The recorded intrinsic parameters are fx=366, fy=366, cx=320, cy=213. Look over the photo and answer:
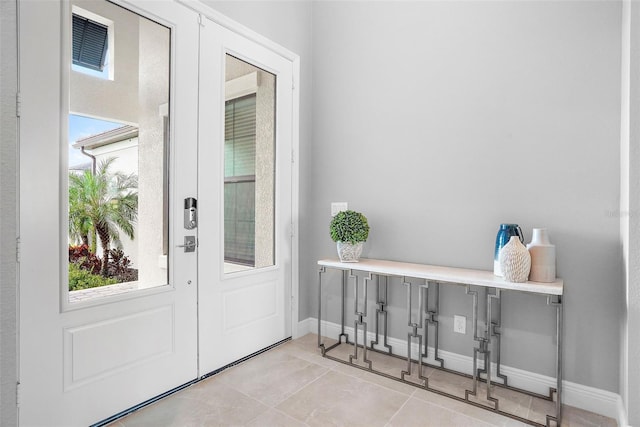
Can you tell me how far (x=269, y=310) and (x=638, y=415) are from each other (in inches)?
86.8

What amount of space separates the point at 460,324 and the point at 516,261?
2.31ft

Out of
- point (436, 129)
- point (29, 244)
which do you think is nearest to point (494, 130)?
point (436, 129)

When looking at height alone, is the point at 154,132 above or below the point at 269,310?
above

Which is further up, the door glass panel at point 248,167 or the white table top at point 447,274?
the door glass panel at point 248,167

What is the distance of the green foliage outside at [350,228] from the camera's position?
2627 millimetres

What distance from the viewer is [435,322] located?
8.34ft

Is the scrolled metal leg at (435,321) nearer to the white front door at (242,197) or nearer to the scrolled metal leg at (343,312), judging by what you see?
the scrolled metal leg at (343,312)

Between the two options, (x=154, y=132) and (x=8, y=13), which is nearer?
(x=8, y=13)

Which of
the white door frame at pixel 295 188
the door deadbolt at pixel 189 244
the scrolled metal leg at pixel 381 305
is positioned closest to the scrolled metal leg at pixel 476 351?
the scrolled metal leg at pixel 381 305

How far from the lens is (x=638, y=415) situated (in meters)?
1.67

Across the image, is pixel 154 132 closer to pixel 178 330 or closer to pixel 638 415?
pixel 178 330

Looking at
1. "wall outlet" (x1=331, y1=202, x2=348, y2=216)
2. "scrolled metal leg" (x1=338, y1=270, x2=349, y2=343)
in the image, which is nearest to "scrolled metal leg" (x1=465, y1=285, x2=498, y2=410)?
"scrolled metal leg" (x1=338, y1=270, x2=349, y2=343)

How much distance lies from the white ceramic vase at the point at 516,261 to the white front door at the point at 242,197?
163cm

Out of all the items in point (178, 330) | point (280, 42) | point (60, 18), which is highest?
point (280, 42)
